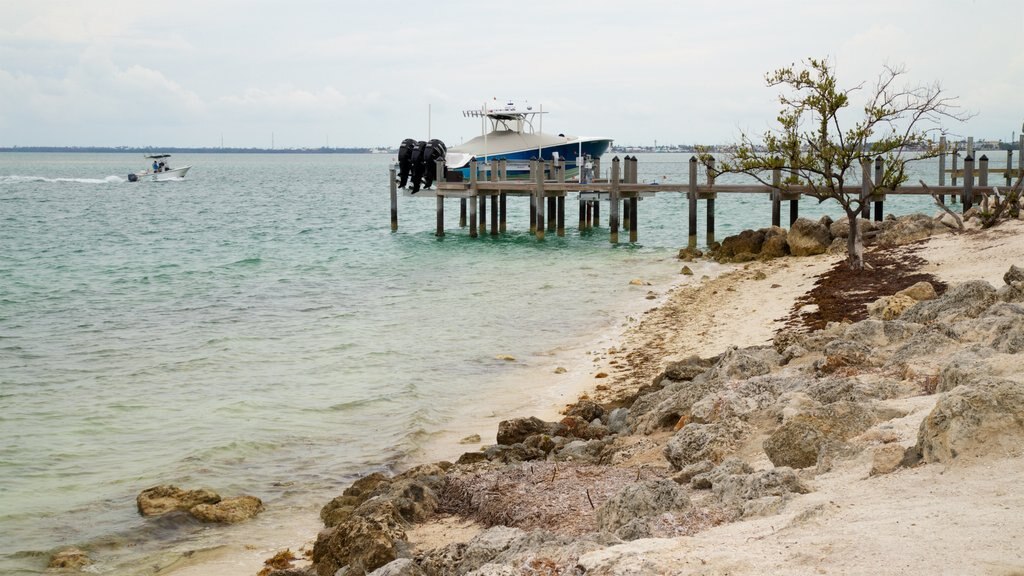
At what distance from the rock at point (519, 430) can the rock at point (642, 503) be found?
12.9ft

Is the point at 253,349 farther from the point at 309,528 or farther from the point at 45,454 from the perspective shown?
the point at 309,528

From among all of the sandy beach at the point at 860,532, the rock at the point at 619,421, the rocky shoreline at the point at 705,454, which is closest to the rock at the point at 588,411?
the rocky shoreline at the point at 705,454

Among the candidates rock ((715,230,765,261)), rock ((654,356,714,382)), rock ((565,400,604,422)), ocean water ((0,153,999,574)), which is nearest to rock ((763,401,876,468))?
rock ((565,400,604,422))

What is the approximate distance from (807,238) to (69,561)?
19076mm

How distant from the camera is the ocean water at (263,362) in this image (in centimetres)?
995

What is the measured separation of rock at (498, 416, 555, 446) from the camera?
9.92m

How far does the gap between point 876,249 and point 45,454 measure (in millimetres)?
16850

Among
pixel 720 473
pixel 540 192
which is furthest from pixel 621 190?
pixel 720 473

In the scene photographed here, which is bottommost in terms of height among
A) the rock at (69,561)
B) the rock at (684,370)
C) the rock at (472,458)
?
the rock at (69,561)

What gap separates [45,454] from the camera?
11.1m

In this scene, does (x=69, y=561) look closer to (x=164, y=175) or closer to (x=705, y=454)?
(x=705, y=454)

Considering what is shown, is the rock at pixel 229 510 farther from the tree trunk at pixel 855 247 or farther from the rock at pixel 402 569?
the tree trunk at pixel 855 247

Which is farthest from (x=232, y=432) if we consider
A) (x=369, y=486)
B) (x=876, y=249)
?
(x=876, y=249)

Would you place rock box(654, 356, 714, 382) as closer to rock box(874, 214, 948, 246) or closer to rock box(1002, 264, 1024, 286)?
rock box(1002, 264, 1024, 286)
